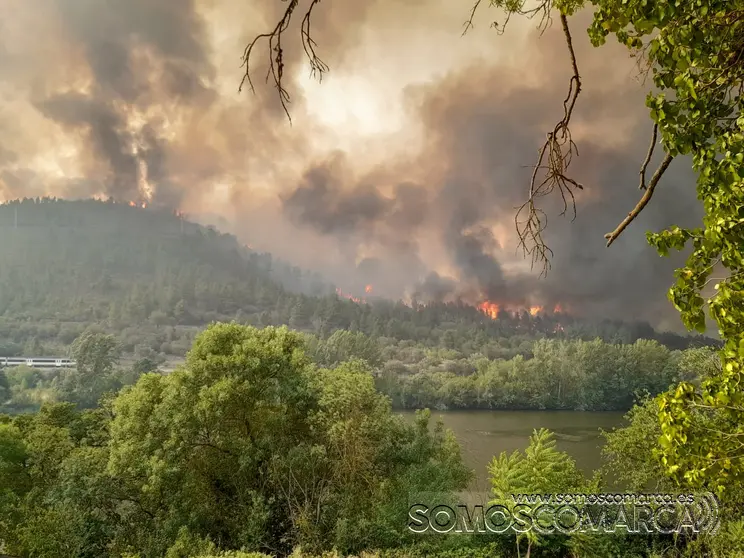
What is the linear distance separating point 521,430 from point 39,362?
3438cm

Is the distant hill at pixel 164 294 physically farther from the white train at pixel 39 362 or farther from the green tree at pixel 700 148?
the green tree at pixel 700 148

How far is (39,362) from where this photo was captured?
121ft

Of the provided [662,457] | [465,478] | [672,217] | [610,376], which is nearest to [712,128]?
[662,457]

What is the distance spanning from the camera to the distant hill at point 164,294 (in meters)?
35.3

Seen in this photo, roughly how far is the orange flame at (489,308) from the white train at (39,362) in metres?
29.4

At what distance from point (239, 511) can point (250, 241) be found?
3447cm

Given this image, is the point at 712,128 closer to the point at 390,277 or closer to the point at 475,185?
the point at 475,185

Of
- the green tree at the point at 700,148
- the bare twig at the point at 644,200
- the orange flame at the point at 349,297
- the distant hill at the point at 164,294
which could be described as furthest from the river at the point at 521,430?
the bare twig at the point at 644,200

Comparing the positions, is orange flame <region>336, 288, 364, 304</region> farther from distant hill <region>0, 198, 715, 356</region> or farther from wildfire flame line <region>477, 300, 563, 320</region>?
wildfire flame line <region>477, 300, 563, 320</region>

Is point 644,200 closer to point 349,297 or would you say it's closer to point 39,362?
point 349,297

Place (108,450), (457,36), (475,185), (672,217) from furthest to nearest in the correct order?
(475,185) → (457,36) → (672,217) → (108,450)

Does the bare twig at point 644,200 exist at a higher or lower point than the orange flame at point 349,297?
lower

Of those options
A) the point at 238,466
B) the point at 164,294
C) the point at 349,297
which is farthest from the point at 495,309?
the point at 164,294

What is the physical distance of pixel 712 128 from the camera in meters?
1.47
